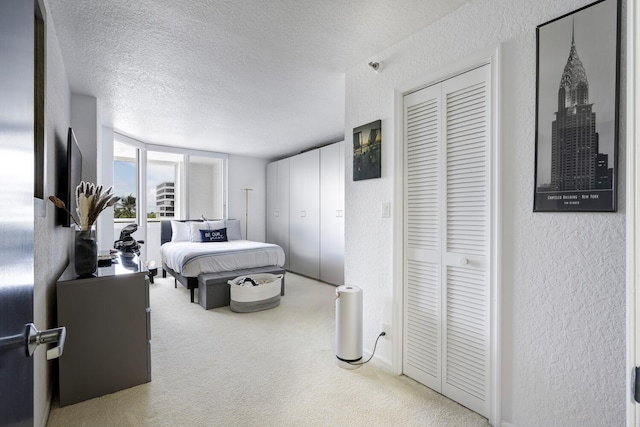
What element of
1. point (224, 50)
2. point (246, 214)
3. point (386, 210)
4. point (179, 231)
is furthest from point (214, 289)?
point (246, 214)

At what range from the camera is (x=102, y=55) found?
2.37 metres

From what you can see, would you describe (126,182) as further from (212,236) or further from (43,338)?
(43,338)

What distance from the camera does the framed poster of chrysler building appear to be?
1.27 metres

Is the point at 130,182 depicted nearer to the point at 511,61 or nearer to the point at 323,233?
the point at 323,233

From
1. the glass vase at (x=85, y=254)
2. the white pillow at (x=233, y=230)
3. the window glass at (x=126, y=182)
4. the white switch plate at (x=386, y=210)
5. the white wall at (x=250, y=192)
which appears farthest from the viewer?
the white wall at (x=250, y=192)

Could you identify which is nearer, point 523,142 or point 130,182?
point 523,142

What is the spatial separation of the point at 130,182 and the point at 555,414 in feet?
19.6

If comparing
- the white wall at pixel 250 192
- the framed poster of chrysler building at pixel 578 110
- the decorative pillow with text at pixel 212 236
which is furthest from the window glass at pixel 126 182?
the framed poster of chrysler building at pixel 578 110

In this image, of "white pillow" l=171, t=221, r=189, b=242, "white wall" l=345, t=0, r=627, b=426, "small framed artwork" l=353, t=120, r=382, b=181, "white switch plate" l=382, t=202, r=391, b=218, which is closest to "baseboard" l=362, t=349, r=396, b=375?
"white wall" l=345, t=0, r=627, b=426

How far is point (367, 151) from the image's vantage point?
2412 mm

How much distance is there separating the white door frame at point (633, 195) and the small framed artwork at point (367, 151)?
1726 mm

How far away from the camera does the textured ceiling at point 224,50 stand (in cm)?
184

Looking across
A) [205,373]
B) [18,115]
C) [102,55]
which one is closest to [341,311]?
[205,373]

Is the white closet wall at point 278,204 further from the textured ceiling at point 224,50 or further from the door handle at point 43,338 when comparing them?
the door handle at point 43,338
